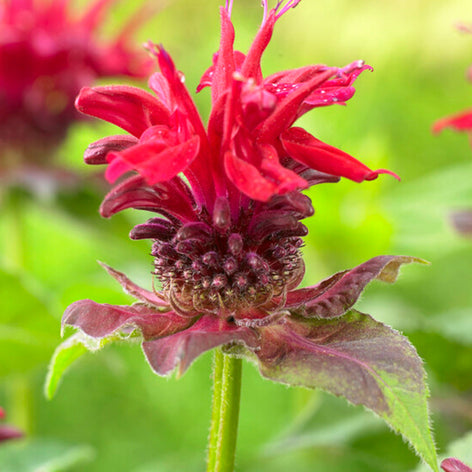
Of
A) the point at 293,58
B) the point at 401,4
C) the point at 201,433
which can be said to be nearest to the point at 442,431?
the point at 201,433

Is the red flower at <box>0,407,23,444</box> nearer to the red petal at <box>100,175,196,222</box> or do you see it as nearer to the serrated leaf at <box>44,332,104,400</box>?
the serrated leaf at <box>44,332,104,400</box>

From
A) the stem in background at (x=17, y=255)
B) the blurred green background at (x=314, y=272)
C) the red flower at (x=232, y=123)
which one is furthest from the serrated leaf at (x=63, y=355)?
the stem in background at (x=17, y=255)

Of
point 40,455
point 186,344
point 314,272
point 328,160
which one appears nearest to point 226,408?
point 186,344

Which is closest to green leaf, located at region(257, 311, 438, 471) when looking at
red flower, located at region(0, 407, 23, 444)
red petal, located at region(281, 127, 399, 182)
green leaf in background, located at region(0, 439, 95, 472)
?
red petal, located at region(281, 127, 399, 182)

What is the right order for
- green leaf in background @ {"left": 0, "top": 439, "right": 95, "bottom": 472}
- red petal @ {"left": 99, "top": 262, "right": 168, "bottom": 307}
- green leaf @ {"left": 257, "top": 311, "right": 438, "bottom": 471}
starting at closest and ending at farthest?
1. green leaf @ {"left": 257, "top": 311, "right": 438, "bottom": 471}
2. red petal @ {"left": 99, "top": 262, "right": 168, "bottom": 307}
3. green leaf in background @ {"left": 0, "top": 439, "right": 95, "bottom": 472}

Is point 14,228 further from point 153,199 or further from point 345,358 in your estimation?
point 345,358

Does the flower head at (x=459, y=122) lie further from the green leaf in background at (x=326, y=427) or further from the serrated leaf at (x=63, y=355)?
the serrated leaf at (x=63, y=355)

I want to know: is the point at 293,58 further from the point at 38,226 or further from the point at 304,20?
the point at 38,226
